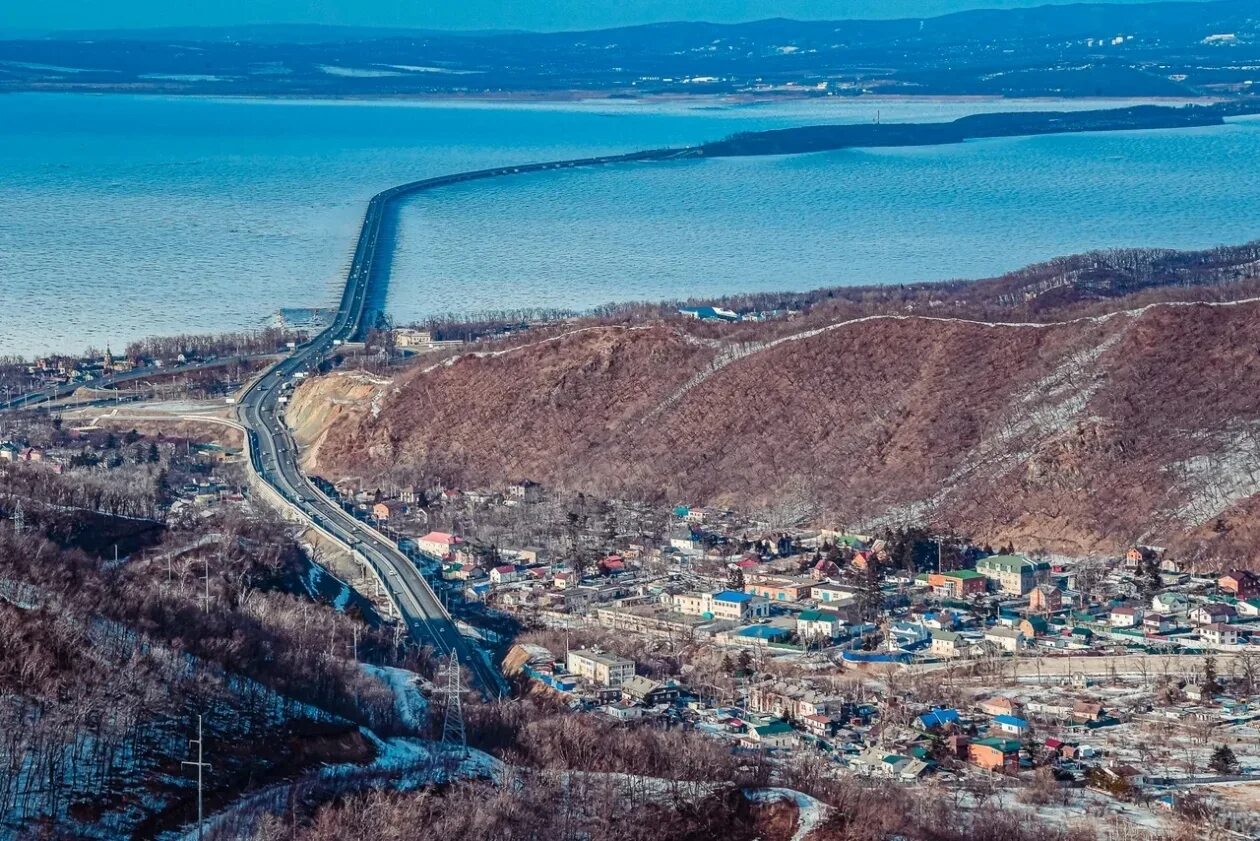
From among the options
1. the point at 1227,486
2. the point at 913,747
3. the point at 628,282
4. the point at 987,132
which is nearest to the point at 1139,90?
the point at 987,132

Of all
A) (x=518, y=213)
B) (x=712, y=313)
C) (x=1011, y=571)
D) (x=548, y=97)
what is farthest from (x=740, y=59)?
(x=1011, y=571)

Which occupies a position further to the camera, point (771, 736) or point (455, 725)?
point (771, 736)

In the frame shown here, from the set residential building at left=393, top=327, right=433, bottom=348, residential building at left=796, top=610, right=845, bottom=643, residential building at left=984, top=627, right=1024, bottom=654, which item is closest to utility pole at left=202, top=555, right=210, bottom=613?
residential building at left=796, top=610, right=845, bottom=643

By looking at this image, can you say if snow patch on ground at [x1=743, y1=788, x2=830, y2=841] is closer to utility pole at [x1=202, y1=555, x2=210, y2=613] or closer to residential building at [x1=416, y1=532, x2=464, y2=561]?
utility pole at [x1=202, y1=555, x2=210, y2=613]

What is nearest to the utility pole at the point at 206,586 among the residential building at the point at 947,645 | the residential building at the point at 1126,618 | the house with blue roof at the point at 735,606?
the house with blue roof at the point at 735,606

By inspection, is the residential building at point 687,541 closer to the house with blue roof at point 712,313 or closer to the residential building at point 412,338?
the house with blue roof at point 712,313

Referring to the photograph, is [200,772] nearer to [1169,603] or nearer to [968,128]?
[1169,603]
